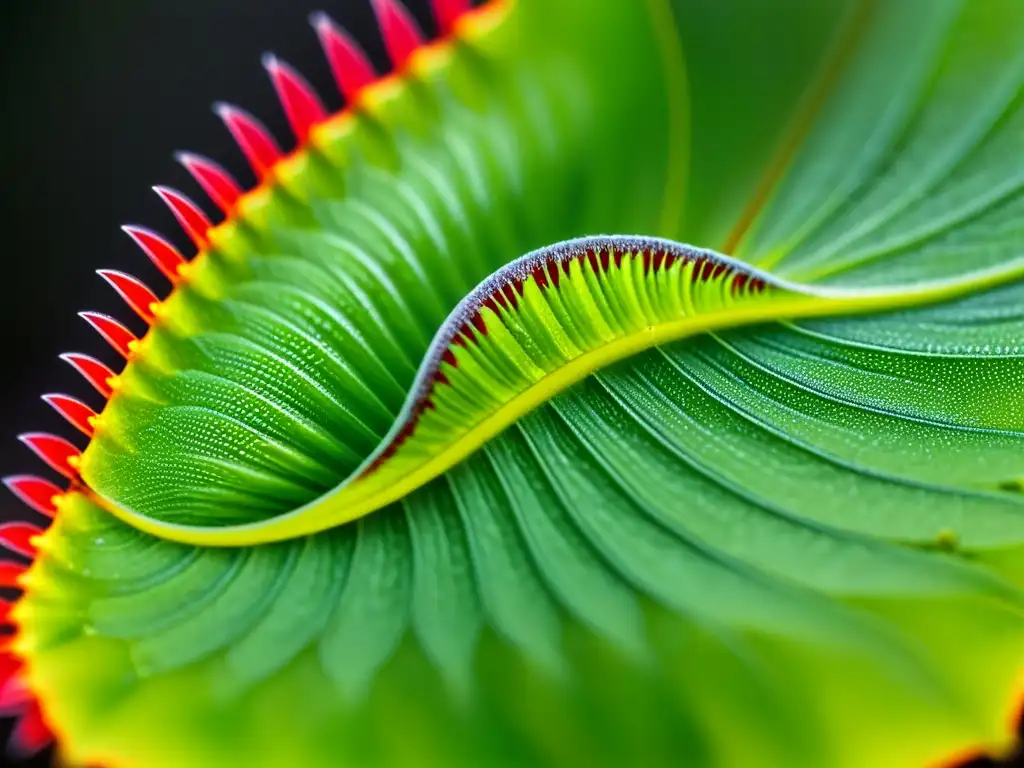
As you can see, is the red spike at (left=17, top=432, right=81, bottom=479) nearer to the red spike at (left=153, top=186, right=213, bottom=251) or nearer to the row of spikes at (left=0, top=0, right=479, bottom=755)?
the row of spikes at (left=0, top=0, right=479, bottom=755)

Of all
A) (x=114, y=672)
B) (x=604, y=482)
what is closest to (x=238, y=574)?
(x=114, y=672)

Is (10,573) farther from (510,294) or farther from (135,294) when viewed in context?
(510,294)

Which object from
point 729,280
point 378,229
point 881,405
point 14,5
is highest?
point 14,5

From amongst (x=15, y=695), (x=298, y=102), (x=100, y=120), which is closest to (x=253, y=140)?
(x=298, y=102)

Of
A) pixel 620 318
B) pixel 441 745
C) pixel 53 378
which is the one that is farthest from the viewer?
pixel 53 378

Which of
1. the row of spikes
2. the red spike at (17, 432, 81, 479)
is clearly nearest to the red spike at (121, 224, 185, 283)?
the row of spikes

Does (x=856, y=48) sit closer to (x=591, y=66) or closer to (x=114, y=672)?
(x=591, y=66)

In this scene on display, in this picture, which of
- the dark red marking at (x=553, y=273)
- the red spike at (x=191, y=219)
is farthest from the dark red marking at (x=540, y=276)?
the red spike at (x=191, y=219)
